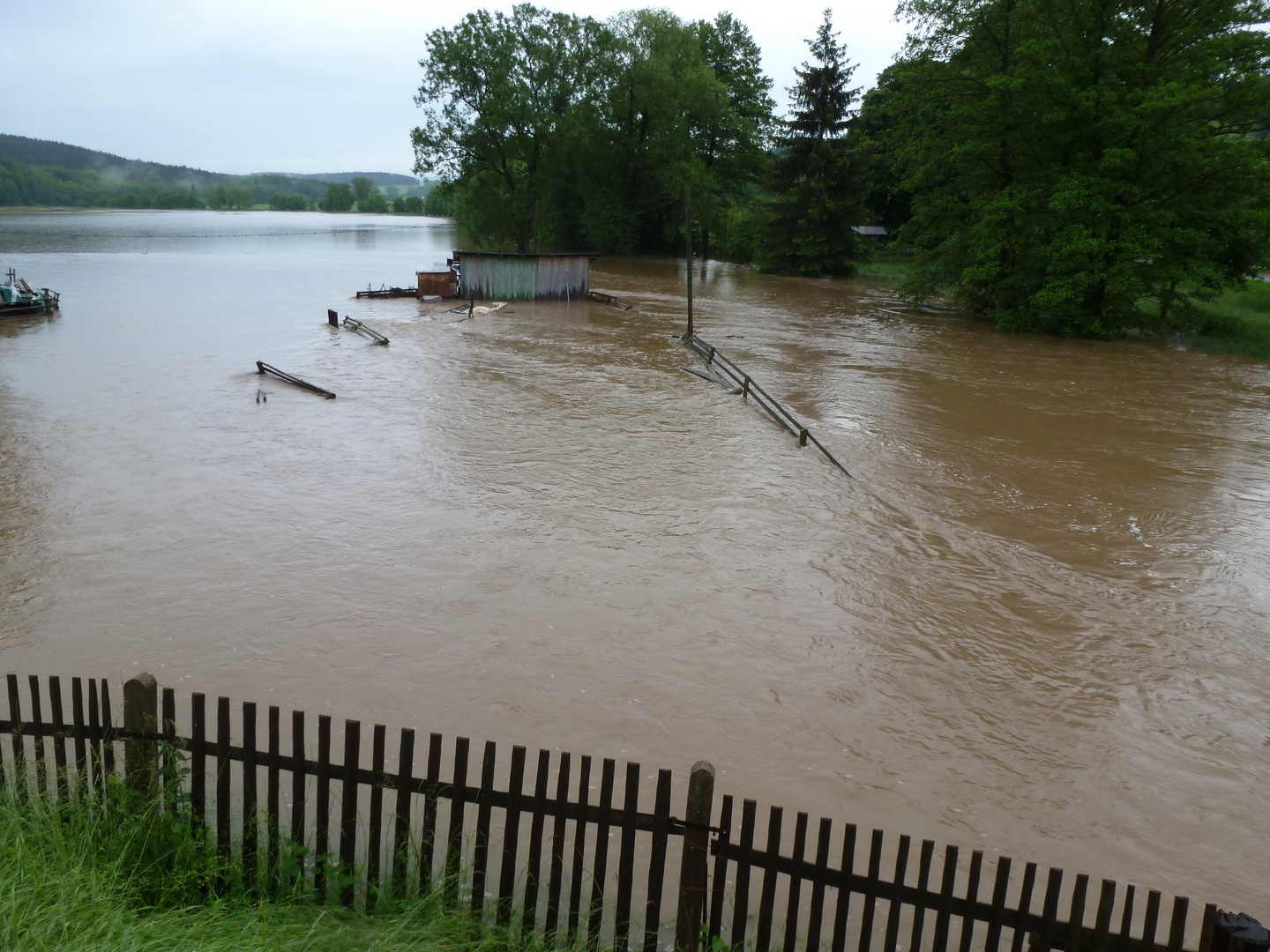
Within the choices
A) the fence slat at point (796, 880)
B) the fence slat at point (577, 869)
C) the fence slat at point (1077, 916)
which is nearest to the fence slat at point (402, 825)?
the fence slat at point (577, 869)

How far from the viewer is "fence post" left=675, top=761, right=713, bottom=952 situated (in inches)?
167

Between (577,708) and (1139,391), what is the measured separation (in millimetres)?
21885

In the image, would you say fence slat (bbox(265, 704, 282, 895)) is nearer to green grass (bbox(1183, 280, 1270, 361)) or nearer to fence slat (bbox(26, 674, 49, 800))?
fence slat (bbox(26, 674, 49, 800))

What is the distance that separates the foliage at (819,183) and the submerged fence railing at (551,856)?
5711 centimetres

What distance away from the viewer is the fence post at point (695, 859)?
423cm

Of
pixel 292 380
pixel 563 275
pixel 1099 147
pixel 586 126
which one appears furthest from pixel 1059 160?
pixel 586 126

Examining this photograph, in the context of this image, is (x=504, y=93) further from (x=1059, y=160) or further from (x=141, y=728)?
(x=141, y=728)

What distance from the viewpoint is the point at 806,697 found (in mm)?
8391

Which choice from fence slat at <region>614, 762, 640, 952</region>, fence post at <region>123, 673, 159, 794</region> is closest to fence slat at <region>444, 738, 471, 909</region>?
fence slat at <region>614, 762, 640, 952</region>

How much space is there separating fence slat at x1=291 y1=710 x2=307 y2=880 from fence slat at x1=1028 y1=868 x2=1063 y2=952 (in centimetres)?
361

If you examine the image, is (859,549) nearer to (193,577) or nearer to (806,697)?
(806,697)

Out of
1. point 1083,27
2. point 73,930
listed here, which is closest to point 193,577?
point 73,930

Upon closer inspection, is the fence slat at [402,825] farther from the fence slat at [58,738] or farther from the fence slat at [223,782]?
the fence slat at [58,738]

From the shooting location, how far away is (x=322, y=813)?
4.71 meters
